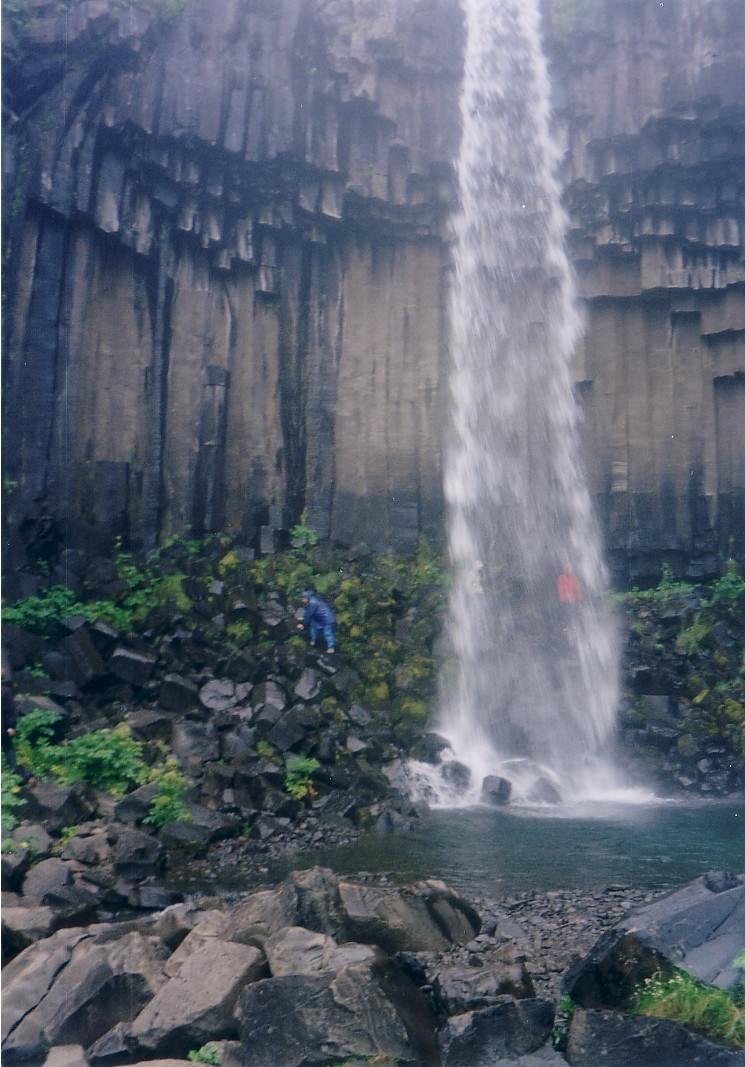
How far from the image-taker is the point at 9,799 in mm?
8406

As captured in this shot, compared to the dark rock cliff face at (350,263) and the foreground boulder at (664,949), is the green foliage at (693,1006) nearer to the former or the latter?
the foreground boulder at (664,949)

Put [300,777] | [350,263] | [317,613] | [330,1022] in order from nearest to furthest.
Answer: [330,1022], [300,777], [317,613], [350,263]

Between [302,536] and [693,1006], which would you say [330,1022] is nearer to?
[693,1006]

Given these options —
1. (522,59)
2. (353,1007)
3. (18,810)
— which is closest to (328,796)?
(18,810)

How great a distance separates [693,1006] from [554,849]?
430 centimetres

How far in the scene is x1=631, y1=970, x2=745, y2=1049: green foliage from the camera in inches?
156

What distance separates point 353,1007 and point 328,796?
18.5 ft

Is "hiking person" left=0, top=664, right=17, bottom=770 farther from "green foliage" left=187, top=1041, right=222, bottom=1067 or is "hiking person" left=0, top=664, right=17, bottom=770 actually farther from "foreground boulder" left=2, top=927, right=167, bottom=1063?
"green foliage" left=187, top=1041, right=222, bottom=1067

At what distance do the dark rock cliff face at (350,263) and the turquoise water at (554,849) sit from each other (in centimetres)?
697

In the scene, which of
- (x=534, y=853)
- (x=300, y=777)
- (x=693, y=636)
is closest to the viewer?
(x=534, y=853)

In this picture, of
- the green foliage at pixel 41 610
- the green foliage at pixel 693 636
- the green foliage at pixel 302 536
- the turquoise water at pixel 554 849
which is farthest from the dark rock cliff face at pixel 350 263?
the turquoise water at pixel 554 849

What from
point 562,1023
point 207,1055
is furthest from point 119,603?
point 562,1023

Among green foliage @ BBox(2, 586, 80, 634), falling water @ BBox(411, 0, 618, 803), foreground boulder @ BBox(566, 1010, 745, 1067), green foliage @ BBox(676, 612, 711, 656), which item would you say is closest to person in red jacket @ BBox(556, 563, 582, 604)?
falling water @ BBox(411, 0, 618, 803)

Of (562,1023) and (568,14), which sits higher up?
(568,14)
